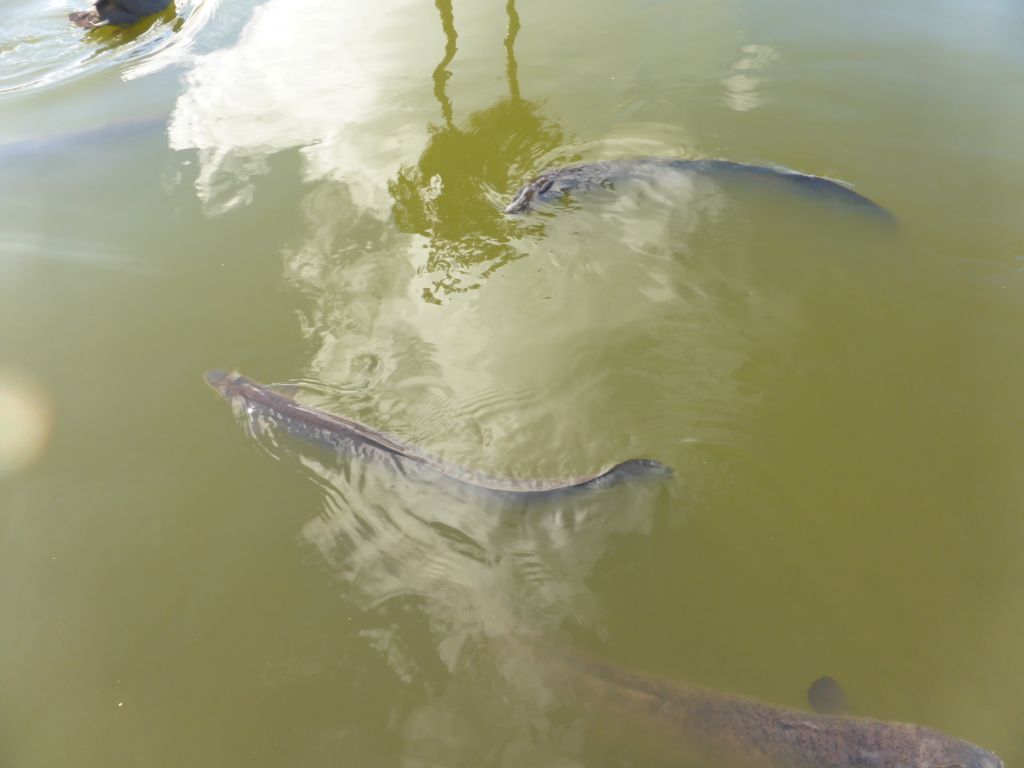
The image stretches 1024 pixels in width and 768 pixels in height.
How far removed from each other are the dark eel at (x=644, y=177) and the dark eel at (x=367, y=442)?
210 cm

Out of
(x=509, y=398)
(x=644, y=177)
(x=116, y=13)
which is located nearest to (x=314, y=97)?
(x=644, y=177)

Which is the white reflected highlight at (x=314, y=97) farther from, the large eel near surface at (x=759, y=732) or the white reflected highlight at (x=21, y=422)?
the large eel near surface at (x=759, y=732)

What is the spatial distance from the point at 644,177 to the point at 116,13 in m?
6.75

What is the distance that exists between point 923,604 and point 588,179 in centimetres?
341

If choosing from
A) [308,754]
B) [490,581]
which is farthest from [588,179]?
[308,754]

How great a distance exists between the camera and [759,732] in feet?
8.57

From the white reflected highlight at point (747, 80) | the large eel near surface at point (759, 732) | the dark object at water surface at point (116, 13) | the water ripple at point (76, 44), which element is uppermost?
the dark object at water surface at point (116, 13)

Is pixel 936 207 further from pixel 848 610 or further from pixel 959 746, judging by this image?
pixel 959 746

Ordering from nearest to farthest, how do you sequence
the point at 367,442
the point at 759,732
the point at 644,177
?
the point at 759,732 < the point at 367,442 < the point at 644,177

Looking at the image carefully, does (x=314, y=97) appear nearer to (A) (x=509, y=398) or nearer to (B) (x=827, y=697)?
(A) (x=509, y=398)

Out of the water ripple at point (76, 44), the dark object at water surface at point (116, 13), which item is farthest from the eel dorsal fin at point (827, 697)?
the dark object at water surface at point (116, 13)

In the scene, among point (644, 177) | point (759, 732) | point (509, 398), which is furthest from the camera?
point (644, 177)

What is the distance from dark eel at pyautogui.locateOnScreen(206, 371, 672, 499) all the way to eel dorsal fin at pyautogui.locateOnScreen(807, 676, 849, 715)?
1089mm

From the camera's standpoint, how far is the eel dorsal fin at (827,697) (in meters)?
2.67
